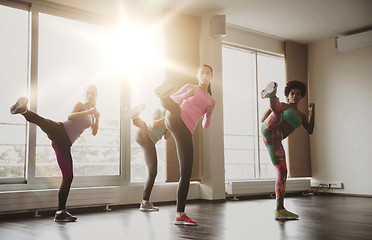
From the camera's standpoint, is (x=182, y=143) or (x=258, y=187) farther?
(x=258, y=187)

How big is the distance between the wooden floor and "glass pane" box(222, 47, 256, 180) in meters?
2.38

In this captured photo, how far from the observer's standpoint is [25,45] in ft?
15.2

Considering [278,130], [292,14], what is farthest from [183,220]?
[292,14]

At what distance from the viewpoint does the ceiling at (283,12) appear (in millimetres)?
5309

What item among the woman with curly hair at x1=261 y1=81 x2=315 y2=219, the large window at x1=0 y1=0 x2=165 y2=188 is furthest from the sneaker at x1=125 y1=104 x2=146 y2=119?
the woman with curly hair at x1=261 y1=81 x2=315 y2=219

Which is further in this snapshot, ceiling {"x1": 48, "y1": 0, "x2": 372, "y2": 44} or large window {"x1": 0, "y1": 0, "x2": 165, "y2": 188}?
ceiling {"x1": 48, "y1": 0, "x2": 372, "y2": 44}

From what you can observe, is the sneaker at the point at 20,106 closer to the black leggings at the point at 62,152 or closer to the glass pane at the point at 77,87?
the black leggings at the point at 62,152

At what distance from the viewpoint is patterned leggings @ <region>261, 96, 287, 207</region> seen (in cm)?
342

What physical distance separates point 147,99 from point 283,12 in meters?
2.43

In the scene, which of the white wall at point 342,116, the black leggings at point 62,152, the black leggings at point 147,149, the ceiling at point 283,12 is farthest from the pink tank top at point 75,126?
the white wall at point 342,116

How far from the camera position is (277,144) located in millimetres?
A: 3453

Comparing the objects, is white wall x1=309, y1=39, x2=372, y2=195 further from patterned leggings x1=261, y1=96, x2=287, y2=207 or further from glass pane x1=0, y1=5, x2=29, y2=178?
glass pane x1=0, y1=5, x2=29, y2=178

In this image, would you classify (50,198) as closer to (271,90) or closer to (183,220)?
(183,220)

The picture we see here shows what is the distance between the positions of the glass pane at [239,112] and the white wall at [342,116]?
137 cm
